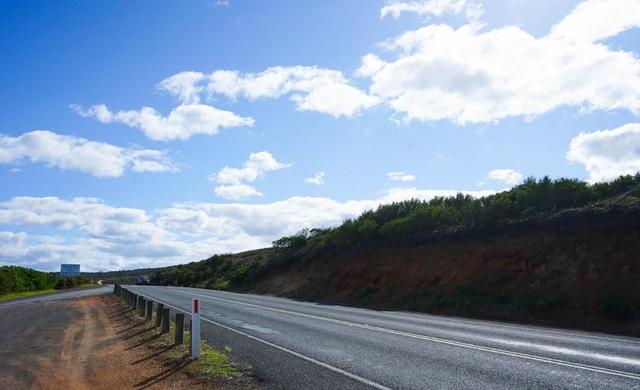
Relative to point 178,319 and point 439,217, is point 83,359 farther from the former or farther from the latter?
point 439,217

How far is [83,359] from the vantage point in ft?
38.9

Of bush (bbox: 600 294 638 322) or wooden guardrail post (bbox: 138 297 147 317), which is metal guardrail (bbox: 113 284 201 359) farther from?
bush (bbox: 600 294 638 322)

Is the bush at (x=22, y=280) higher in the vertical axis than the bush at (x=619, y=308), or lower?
higher

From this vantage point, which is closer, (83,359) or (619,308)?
(83,359)

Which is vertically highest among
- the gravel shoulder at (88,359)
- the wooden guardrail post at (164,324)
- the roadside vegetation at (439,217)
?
the roadside vegetation at (439,217)


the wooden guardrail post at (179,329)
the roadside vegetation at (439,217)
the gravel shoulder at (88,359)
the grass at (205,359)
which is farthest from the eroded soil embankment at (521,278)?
the gravel shoulder at (88,359)

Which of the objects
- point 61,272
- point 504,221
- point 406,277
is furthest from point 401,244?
point 61,272

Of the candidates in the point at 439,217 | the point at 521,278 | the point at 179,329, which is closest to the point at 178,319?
the point at 179,329

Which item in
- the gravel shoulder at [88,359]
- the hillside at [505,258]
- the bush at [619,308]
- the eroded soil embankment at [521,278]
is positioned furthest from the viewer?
the hillside at [505,258]

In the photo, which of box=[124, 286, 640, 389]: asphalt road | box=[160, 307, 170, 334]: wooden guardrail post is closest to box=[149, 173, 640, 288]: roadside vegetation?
box=[124, 286, 640, 389]: asphalt road

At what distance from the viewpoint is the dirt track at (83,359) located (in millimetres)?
9273

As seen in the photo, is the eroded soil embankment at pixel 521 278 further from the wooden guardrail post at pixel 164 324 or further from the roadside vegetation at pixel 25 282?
the roadside vegetation at pixel 25 282

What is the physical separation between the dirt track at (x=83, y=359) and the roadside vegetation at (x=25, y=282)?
34110 mm

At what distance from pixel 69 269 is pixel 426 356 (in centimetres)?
9037
